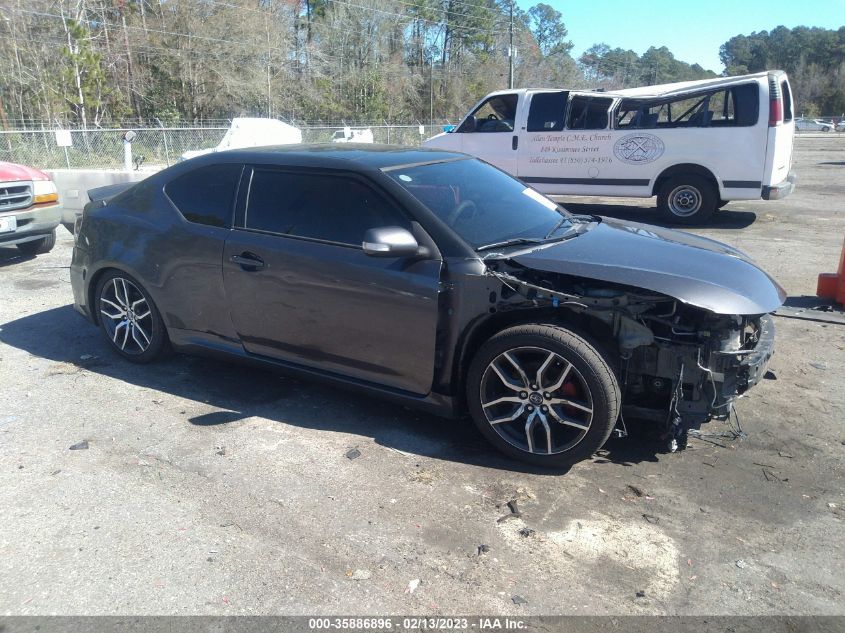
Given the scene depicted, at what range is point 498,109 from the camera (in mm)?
12758

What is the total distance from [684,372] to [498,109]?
1010 cm

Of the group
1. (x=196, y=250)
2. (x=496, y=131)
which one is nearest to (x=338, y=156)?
(x=196, y=250)

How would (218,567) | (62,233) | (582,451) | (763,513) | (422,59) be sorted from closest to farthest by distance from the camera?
(218,567)
(763,513)
(582,451)
(62,233)
(422,59)

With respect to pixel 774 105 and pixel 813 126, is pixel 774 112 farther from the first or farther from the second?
pixel 813 126

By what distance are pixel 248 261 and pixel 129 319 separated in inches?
54.6

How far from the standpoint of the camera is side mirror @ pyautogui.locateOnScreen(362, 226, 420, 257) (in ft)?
12.0

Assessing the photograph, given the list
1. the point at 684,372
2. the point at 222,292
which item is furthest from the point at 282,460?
the point at 684,372

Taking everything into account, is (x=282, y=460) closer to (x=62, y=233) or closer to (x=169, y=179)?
(x=169, y=179)

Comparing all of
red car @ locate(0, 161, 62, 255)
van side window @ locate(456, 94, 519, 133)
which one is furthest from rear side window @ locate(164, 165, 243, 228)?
van side window @ locate(456, 94, 519, 133)

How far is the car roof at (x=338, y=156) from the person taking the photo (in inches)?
167

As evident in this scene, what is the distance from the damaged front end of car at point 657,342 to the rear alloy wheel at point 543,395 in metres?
0.17

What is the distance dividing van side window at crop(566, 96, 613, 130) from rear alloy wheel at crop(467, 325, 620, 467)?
9170 mm

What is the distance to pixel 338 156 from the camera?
170 inches

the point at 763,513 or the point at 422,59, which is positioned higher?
the point at 422,59
